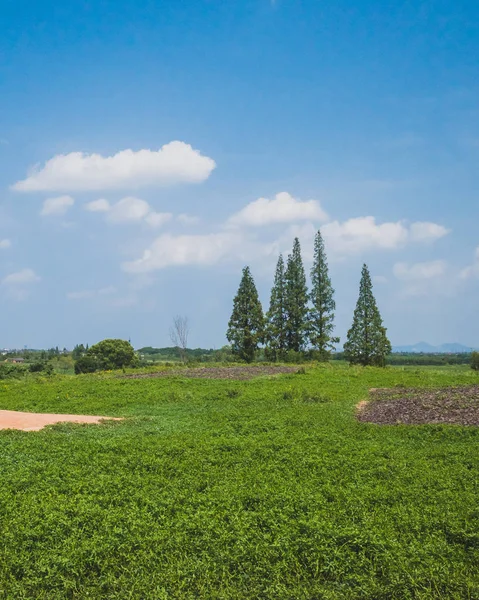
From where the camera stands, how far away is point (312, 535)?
18.0ft

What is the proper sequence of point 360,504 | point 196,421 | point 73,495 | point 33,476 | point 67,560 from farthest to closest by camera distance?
point 196,421 → point 33,476 → point 73,495 → point 360,504 → point 67,560

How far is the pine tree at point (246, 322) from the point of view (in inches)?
1713

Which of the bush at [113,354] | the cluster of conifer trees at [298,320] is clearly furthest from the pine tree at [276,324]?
the bush at [113,354]

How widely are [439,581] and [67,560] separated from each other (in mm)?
3870

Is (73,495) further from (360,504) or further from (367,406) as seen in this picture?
(367,406)

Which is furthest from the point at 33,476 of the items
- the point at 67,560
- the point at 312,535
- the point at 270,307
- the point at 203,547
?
the point at 270,307

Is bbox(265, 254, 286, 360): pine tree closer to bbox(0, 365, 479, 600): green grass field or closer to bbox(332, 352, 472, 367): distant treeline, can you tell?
bbox(332, 352, 472, 367): distant treeline

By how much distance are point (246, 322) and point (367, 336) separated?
35.8ft

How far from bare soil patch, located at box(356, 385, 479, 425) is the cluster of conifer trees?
23689 mm

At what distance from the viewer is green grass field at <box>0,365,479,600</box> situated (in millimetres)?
4812

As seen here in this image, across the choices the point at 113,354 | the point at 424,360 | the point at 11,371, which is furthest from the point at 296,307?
the point at 424,360

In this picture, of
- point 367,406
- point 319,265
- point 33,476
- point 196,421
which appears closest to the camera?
point 33,476

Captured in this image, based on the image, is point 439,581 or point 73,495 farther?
point 73,495

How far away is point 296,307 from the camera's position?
42.9m
